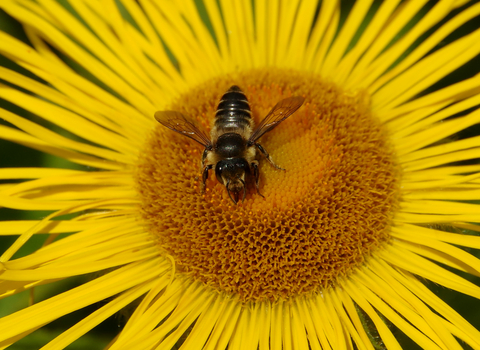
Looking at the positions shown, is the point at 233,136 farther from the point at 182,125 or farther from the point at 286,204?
the point at 286,204

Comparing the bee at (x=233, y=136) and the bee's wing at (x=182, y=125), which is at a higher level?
the bee's wing at (x=182, y=125)

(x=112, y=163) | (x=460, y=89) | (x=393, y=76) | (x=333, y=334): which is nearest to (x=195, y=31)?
(x=112, y=163)

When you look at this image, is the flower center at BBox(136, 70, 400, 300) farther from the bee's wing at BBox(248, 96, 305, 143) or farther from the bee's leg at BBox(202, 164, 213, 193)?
the bee's wing at BBox(248, 96, 305, 143)

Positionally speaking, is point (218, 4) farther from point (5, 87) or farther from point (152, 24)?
point (5, 87)

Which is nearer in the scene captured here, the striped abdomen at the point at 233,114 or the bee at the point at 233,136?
the bee at the point at 233,136

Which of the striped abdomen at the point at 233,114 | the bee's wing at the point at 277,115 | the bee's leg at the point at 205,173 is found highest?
the striped abdomen at the point at 233,114

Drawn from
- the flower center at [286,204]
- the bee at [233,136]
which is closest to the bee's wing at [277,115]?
the bee at [233,136]

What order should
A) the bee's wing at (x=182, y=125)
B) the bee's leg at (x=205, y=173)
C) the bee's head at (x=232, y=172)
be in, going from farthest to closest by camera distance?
1. the bee's wing at (x=182, y=125)
2. the bee's leg at (x=205, y=173)
3. the bee's head at (x=232, y=172)

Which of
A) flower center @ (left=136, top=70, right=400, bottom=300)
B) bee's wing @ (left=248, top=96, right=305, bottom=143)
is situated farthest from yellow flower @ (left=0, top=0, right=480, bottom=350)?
bee's wing @ (left=248, top=96, right=305, bottom=143)

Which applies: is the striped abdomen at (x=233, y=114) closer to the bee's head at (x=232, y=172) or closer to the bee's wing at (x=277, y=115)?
the bee's wing at (x=277, y=115)
